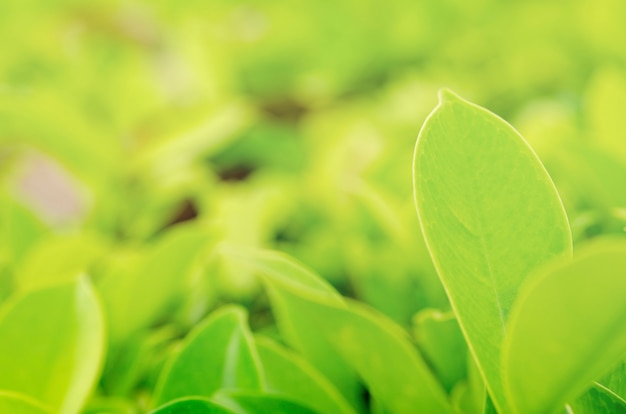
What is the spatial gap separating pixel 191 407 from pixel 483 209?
22 cm

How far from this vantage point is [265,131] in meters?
1.11

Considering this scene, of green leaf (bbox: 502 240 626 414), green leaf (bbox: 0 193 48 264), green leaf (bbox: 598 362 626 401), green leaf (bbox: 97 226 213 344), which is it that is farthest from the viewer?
green leaf (bbox: 0 193 48 264)

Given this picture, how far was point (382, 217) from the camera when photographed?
23.9 inches

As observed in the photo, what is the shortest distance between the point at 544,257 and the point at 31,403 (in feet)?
1.13

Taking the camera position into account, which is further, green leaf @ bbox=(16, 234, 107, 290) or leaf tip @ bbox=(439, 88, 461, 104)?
green leaf @ bbox=(16, 234, 107, 290)

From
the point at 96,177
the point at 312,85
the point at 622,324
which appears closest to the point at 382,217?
the point at 622,324

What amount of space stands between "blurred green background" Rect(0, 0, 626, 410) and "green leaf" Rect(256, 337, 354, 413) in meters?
0.13

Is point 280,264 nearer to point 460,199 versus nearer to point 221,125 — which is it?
point 460,199

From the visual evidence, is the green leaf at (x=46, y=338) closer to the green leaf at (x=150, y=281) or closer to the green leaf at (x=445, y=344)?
the green leaf at (x=150, y=281)

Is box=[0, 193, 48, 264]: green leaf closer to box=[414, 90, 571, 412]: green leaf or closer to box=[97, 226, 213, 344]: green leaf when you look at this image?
box=[97, 226, 213, 344]: green leaf

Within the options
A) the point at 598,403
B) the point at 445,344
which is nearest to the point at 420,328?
the point at 445,344

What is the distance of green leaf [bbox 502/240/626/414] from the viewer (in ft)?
0.99

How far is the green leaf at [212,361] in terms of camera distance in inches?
18.0

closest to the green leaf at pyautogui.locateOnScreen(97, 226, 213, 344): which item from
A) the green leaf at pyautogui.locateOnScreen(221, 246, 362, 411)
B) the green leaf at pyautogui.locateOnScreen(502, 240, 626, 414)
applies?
the green leaf at pyautogui.locateOnScreen(221, 246, 362, 411)
